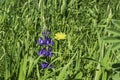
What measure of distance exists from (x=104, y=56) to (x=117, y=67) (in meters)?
0.47

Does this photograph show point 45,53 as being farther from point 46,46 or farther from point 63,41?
point 63,41

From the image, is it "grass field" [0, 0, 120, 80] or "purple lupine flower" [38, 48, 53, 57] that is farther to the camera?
"purple lupine flower" [38, 48, 53, 57]

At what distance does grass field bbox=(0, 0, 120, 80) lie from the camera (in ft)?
5.67

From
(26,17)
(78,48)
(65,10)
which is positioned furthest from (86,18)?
(78,48)

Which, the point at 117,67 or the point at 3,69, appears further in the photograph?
the point at 3,69

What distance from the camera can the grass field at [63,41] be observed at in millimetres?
1729

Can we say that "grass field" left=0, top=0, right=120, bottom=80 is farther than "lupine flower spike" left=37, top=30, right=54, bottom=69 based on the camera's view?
No

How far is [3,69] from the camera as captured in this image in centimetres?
182

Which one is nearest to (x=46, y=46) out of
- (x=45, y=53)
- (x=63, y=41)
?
(x=45, y=53)

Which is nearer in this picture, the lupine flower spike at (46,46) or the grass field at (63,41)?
the grass field at (63,41)

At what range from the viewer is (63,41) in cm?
228

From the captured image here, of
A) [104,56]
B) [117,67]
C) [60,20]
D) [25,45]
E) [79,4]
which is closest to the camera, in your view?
[117,67]

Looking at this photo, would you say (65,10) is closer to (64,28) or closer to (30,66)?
(64,28)

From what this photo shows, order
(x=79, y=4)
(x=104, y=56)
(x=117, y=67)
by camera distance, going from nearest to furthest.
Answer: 1. (x=117, y=67)
2. (x=104, y=56)
3. (x=79, y=4)
